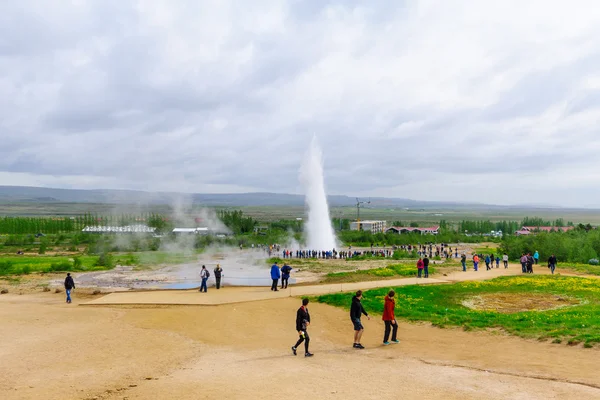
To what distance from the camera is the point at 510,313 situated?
63.9 feet

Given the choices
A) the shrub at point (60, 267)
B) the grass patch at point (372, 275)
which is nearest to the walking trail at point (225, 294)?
the grass patch at point (372, 275)

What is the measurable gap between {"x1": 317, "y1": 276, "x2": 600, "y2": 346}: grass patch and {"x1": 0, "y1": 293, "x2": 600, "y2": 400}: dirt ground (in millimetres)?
928

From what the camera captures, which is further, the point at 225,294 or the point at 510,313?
the point at 225,294

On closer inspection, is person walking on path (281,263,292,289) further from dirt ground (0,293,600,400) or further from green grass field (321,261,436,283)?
dirt ground (0,293,600,400)

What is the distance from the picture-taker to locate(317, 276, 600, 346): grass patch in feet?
50.4

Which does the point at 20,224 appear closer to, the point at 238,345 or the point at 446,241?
the point at 446,241

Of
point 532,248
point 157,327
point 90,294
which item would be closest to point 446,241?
point 532,248

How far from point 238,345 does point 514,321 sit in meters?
9.37

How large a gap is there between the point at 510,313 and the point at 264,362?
11.2m

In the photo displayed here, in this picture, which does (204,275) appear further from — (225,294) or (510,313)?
(510,313)

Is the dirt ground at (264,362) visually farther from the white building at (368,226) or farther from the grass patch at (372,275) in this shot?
the white building at (368,226)

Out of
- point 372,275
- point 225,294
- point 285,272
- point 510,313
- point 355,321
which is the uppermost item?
point 285,272

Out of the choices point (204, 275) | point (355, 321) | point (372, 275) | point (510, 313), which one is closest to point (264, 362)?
point (355, 321)

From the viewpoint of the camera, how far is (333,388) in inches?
419
